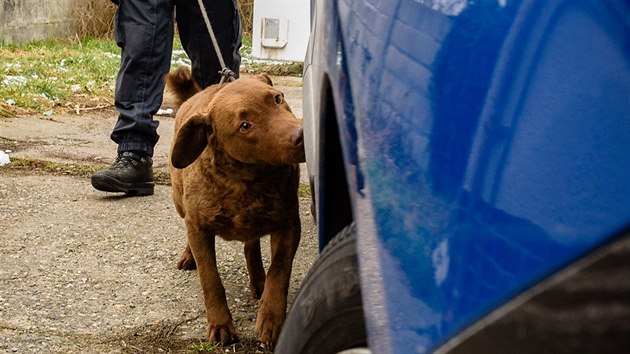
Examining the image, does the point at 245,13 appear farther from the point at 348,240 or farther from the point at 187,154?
the point at 348,240

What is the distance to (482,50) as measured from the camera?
3.39 ft

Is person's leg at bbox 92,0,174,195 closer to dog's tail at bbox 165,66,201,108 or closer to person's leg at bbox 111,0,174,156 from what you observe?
person's leg at bbox 111,0,174,156

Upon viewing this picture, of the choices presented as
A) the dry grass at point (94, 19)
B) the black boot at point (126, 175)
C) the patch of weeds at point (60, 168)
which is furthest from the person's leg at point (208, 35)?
the dry grass at point (94, 19)

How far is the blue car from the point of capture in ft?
2.97

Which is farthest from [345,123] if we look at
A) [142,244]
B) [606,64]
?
[142,244]

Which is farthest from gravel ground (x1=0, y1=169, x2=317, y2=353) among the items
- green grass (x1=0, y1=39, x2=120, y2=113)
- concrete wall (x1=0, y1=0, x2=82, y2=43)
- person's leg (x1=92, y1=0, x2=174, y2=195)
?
concrete wall (x1=0, y1=0, x2=82, y2=43)

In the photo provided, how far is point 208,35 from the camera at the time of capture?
491 cm

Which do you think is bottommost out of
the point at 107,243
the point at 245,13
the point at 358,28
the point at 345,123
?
the point at 245,13

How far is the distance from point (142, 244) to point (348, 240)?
2784mm

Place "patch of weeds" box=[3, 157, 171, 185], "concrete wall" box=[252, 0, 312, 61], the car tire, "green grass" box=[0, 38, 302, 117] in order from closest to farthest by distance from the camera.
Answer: the car tire < "patch of weeds" box=[3, 157, 171, 185] < "green grass" box=[0, 38, 302, 117] < "concrete wall" box=[252, 0, 312, 61]

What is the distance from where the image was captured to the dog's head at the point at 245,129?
3.02m

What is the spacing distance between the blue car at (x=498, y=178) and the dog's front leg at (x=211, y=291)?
73.7 inches

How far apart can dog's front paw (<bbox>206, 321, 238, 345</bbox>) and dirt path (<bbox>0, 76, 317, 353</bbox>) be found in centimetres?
3

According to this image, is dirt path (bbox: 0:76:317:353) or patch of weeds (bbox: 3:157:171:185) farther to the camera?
patch of weeds (bbox: 3:157:171:185)
